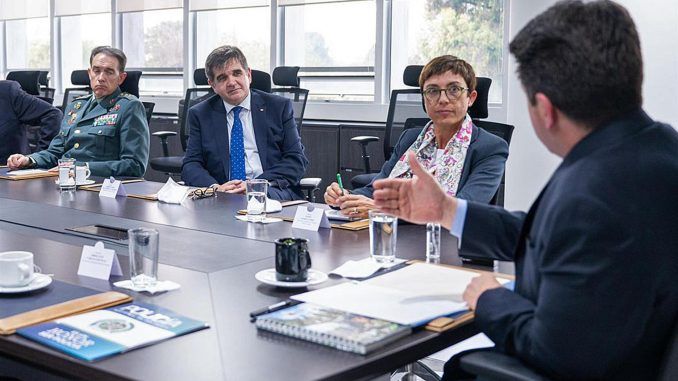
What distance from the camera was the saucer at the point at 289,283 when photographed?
171 centimetres

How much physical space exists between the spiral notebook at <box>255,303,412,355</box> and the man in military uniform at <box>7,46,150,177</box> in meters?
2.74

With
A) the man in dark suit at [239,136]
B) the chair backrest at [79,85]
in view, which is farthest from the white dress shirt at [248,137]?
the chair backrest at [79,85]

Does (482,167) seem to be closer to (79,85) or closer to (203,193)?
(203,193)

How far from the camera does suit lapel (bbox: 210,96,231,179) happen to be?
12.6ft

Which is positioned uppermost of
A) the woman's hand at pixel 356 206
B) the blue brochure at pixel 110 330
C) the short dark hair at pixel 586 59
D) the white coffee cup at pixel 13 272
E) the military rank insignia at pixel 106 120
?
the short dark hair at pixel 586 59

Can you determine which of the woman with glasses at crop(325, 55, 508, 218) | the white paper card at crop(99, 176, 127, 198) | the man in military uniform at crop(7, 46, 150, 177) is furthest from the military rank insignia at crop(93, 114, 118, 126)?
the woman with glasses at crop(325, 55, 508, 218)

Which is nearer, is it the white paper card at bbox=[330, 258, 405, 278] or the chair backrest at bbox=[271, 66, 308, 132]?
the white paper card at bbox=[330, 258, 405, 278]

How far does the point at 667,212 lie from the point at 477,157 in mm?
1623

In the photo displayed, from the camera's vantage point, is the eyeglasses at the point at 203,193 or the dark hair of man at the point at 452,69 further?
the eyeglasses at the point at 203,193

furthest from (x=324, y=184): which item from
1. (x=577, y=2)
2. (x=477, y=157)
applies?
(x=577, y=2)

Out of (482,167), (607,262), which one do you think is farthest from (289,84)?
(607,262)

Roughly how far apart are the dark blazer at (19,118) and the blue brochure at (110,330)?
3650 millimetres

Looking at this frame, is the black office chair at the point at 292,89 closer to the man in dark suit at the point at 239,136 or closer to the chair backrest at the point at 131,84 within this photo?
the chair backrest at the point at 131,84

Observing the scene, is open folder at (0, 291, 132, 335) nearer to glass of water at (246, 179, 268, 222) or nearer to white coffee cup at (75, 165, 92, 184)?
glass of water at (246, 179, 268, 222)
